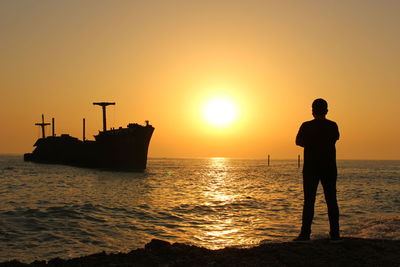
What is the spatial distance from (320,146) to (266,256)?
1837 millimetres

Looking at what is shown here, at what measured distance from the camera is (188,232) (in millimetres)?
9961

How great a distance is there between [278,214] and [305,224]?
310 inches

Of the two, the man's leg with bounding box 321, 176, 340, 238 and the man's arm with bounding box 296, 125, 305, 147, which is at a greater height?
the man's arm with bounding box 296, 125, 305, 147

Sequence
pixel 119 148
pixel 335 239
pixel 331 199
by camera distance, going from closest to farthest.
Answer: pixel 335 239 < pixel 331 199 < pixel 119 148

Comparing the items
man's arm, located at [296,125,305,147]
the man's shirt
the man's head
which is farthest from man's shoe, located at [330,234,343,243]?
the man's head

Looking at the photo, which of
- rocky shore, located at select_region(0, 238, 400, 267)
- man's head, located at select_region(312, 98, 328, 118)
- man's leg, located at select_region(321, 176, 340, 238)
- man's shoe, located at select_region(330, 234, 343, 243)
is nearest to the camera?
rocky shore, located at select_region(0, 238, 400, 267)

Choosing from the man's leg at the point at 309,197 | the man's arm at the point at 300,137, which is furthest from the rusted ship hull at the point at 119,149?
the man's leg at the point at 309,197

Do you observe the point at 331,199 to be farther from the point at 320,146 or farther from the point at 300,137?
the point at 300,137

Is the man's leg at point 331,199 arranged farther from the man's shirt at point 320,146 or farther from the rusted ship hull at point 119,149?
the rusted ship hull at point 119,149

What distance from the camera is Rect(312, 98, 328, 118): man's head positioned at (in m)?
5.64

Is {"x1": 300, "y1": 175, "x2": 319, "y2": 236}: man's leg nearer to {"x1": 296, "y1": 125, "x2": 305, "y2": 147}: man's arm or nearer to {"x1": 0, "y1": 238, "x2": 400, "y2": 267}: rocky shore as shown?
{"x1": 0, "y1": 238, "x2": 400, "y2": 267}: rocky shore

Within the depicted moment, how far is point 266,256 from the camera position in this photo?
4.79 m

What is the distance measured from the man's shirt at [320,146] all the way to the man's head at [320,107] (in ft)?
0.37

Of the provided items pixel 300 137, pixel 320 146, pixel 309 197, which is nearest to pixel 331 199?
pixel 309 197
